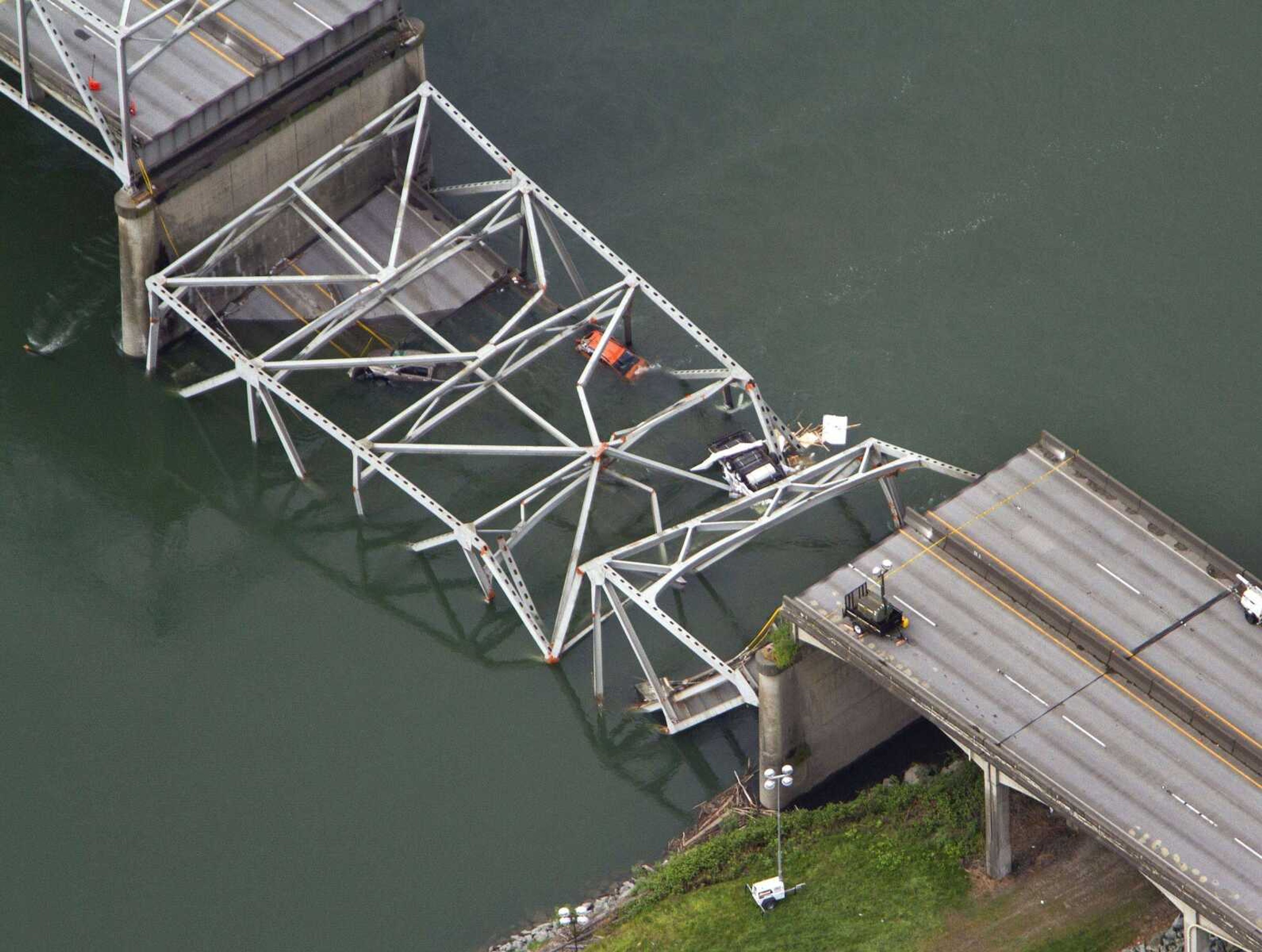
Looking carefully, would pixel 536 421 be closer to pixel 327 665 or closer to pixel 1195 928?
pixel 327 665

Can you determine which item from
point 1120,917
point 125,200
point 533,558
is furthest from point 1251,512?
point 125,200

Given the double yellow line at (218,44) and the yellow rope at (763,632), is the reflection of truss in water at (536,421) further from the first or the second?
the double yellow line at (218,44)

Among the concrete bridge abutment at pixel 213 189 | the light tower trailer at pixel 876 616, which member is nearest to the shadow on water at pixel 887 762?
the light tower trailer at pixel 876 616

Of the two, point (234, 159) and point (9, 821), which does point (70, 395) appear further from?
point (9, 821)

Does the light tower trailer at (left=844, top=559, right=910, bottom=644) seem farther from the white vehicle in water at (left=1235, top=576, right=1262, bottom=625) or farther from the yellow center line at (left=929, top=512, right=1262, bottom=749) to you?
the white vehicle in water at (left=1235, top=576, right=1262, bottom=625)

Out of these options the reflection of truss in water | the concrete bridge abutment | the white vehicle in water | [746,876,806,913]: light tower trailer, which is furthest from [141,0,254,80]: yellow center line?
the white vehicle in water

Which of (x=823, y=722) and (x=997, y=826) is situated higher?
(x=823, y=722)

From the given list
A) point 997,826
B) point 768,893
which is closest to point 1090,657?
point 997,826
